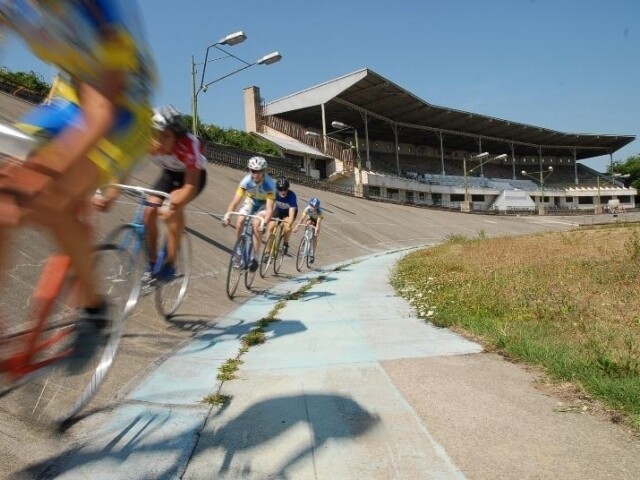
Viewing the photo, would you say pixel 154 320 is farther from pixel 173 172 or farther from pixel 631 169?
pixel 631 169

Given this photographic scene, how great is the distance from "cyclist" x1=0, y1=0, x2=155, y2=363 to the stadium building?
29274mm

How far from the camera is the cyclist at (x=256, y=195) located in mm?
6496

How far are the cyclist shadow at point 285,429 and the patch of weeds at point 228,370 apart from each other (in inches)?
19.6

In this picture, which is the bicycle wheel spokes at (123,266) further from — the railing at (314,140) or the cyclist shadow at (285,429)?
the railing at (314,140)

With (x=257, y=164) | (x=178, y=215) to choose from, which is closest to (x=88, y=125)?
(x=178, y=215)

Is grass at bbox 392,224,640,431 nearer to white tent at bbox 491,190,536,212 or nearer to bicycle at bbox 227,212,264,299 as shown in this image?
bicycle at bbox 227,212,264,299

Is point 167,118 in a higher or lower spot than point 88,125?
higher

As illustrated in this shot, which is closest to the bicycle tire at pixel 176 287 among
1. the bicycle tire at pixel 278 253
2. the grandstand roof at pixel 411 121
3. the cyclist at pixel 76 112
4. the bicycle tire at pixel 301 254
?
the cyclist at pixel 76 112

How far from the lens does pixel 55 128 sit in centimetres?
188

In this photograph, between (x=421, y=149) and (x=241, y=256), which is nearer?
(x=241, y=256)

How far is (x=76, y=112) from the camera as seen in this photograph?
190 centimetres

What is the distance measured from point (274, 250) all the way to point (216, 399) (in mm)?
6189

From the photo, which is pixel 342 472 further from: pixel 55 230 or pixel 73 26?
pixel 73 26

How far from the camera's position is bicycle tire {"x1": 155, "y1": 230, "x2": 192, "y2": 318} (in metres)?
4.23
